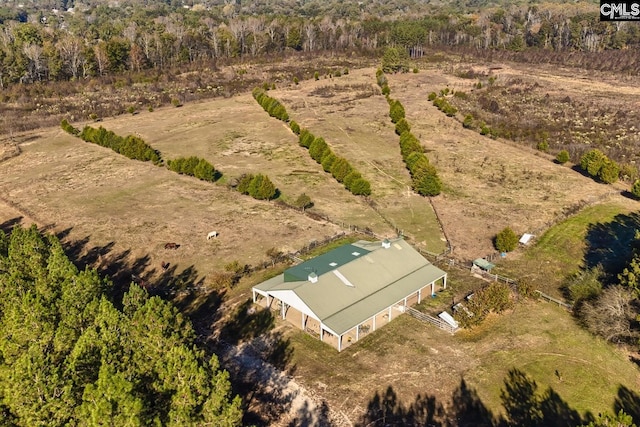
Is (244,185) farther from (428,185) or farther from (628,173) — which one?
(628,173)

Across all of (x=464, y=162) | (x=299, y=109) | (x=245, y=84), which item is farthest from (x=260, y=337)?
(x=245, y=84)

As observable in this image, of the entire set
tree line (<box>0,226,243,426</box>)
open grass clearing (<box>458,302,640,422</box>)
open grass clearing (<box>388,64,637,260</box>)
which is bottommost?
open grass clearing (<box>388,64,637,260</box>)

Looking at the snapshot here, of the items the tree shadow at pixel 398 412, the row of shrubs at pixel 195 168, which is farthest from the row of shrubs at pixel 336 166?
the tree shadow at pixel 398 412

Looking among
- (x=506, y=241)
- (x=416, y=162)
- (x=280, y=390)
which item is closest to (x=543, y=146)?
(x=416, y=162)

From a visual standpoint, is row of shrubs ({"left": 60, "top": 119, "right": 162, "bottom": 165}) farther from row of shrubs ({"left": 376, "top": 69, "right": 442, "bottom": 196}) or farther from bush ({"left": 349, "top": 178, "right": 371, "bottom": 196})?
row of shrubs ({"left": 376, "top": 69, "right": 442, "bottom": 196})

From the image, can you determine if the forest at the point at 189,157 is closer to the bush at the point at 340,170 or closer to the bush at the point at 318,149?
the bush at the point at 340,170

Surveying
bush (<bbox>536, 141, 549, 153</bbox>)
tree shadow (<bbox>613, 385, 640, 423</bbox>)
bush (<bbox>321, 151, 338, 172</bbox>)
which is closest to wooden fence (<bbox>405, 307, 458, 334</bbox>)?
tree shadow (<bbox>613, 385, 640, 423</bbox>)
